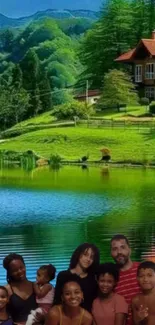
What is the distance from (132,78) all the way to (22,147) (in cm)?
1588

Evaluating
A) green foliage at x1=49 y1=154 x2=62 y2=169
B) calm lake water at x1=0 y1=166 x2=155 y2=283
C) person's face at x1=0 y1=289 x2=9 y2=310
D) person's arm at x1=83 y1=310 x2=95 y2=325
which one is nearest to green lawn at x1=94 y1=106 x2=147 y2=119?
green foliage at x1=49 y1=154 x2=62 y2=169

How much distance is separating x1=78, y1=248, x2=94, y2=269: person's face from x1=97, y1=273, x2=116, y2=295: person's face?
0.88 feet

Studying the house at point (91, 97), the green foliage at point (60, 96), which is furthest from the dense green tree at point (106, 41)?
the green foliage at point (60, 96)

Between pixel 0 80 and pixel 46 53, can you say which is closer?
pixel 0 80

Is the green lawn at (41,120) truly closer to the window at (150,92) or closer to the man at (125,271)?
the window at (150,92)

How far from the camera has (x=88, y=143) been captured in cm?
4500

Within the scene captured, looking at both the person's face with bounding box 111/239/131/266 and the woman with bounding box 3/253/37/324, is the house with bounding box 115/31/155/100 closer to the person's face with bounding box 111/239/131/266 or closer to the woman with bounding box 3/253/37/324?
the person's face with bounding box 111/239/131/266

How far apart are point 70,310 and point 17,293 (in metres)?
0.78

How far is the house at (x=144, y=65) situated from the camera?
57531mm

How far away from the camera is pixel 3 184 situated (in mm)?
30000

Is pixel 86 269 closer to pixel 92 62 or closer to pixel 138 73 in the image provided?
pixel 138 73

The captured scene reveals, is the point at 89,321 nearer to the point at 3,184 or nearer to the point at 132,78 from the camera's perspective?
the point at 3,184

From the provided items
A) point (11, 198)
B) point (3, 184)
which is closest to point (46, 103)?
point (3, 184)

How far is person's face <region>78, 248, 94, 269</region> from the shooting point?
5.95 m
